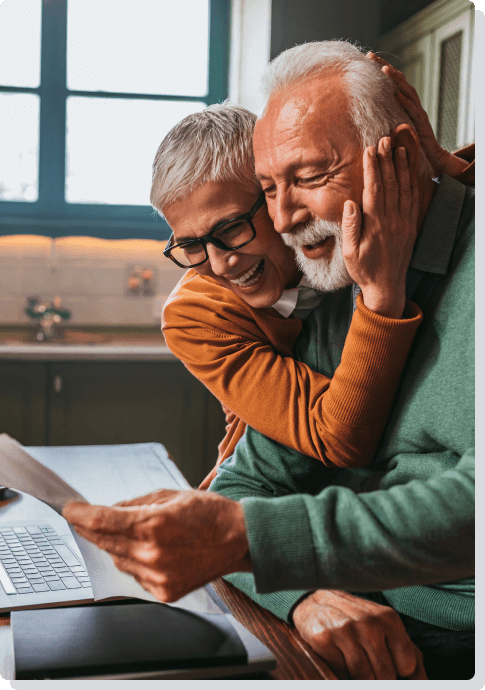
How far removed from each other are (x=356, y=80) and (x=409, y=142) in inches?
4.5

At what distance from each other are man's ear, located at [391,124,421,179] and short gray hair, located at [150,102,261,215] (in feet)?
0.94

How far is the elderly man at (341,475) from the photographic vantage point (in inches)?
24.3

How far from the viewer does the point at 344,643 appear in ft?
2.32

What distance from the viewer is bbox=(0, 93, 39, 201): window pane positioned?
13.1 ft

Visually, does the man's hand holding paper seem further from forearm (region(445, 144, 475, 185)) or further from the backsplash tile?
Answer: the backsplash tile

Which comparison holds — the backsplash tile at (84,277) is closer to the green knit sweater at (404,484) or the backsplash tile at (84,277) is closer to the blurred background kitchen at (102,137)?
the blurred background kitchen at (102,137)

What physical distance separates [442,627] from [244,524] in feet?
1.34

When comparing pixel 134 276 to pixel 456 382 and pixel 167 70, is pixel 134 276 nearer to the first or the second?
pixel 167 70

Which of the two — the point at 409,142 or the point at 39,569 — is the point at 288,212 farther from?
the point at 39,569

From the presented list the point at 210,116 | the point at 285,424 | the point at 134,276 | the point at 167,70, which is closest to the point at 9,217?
the point at 134,276

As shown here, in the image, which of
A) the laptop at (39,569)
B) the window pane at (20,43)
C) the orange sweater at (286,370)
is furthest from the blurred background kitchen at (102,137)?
the laptop at (39,569)

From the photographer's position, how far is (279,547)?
0.62 meters

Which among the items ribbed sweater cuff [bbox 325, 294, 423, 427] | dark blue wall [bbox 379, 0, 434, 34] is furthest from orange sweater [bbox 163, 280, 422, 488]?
dark blue wall [bbox 379, 0, 434, 34]

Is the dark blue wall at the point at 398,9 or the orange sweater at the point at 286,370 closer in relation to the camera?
the orange sweater at the point at 286,370
